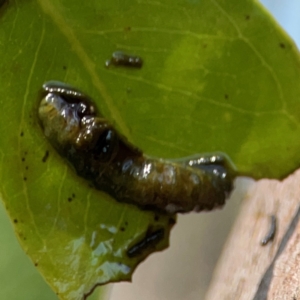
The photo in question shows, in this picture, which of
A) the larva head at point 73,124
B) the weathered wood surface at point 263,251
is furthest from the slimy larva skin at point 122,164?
the weathered wood surface at point 263,251

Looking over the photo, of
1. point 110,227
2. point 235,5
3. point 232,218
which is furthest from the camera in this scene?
point 232,218

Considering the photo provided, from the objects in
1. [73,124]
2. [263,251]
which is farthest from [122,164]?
[263,251]

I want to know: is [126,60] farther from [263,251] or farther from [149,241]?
[263,251]

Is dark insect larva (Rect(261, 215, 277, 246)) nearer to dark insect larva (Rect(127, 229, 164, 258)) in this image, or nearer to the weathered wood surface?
the weathered wood surface

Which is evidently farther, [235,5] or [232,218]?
[232,218]

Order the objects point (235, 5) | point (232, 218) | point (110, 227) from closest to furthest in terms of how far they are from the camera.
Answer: point (235, 5) < point (110, 227) < point (232, 218)

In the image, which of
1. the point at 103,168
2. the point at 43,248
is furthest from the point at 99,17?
the point at 43,248

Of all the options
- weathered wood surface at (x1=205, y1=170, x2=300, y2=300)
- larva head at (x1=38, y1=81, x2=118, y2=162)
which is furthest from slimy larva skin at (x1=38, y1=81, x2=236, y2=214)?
weathered wood surface at (x1=205, y1=170, x2=300, y2=300)

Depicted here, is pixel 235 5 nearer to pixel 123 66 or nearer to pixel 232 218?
pixel 123 66
